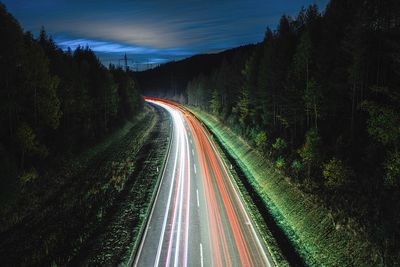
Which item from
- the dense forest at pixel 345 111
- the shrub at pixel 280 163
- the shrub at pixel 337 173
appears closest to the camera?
the dense forest at pixel 345 111

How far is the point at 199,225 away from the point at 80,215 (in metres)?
9.42

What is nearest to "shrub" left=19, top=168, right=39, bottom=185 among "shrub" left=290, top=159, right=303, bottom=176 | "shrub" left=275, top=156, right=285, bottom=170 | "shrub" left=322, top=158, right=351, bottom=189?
"shrub" left=275, top=156, right=285, bottom=170

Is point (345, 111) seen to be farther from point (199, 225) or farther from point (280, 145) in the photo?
point (199, 225)

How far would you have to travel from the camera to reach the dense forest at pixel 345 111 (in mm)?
14242

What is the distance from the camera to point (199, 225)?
19.5 meters

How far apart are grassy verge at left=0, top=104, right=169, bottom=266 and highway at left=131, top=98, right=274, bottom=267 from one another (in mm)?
1419

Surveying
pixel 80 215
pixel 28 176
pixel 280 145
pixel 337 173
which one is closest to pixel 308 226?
pixel 337 173

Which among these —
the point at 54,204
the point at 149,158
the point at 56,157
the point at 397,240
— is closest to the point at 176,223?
the point at 54,204

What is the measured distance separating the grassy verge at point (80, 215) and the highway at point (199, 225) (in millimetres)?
1419

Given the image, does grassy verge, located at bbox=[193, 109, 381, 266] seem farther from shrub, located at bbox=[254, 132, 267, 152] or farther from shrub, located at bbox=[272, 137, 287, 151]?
shrub, located at bbox=[254, 132, 267, 152]

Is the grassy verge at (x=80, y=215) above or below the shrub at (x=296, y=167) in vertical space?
below

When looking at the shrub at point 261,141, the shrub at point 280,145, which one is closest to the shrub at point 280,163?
the shrub at point 280,145

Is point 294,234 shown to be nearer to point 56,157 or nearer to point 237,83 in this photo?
point 56,157

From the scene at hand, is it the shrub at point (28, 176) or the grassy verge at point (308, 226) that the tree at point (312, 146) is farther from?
the shrub at point (28, 176)
